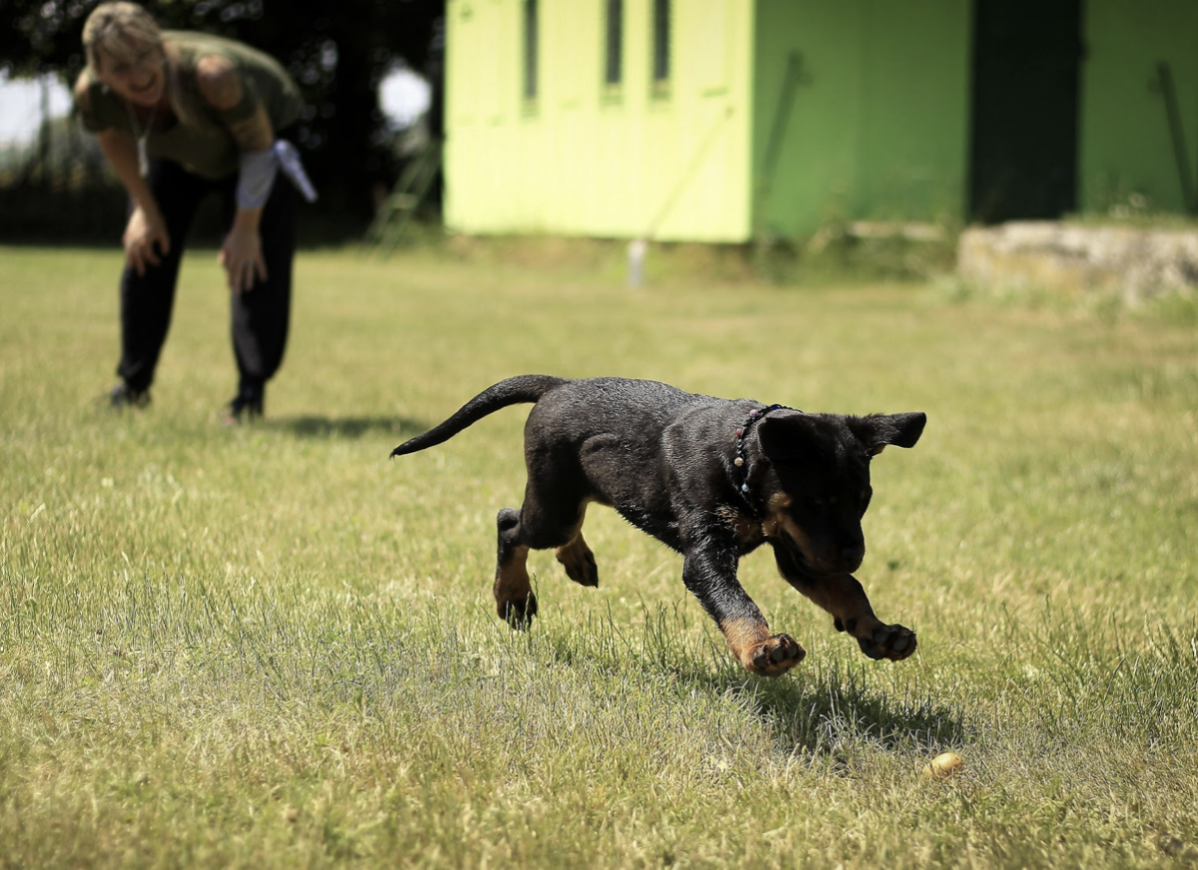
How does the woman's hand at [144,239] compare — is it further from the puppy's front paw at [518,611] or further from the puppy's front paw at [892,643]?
the puppy's front paw at [892,643]

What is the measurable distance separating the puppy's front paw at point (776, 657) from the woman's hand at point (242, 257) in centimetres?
429

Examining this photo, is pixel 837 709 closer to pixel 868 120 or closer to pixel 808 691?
pixel 808 691

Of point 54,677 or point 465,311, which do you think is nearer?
point 54,677

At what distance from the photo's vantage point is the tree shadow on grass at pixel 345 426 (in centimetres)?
686

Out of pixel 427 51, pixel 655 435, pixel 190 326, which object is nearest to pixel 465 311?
pixel 190 326

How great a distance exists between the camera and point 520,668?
3477 mm

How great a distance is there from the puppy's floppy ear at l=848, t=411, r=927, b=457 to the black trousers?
4.10 metres

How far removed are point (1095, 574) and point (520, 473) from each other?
2547 mm

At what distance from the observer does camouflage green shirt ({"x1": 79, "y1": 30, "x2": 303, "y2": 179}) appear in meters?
6.22

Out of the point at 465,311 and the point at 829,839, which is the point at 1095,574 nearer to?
the point at 829,839

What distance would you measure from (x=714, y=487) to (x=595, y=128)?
17.0 metres

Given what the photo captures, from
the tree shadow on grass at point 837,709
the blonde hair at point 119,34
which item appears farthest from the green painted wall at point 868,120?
the tree shadow on grass at point 837,709

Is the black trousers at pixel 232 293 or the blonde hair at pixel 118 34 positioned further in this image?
the black trousers at pixel 232 293

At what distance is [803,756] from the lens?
10.4 ft
